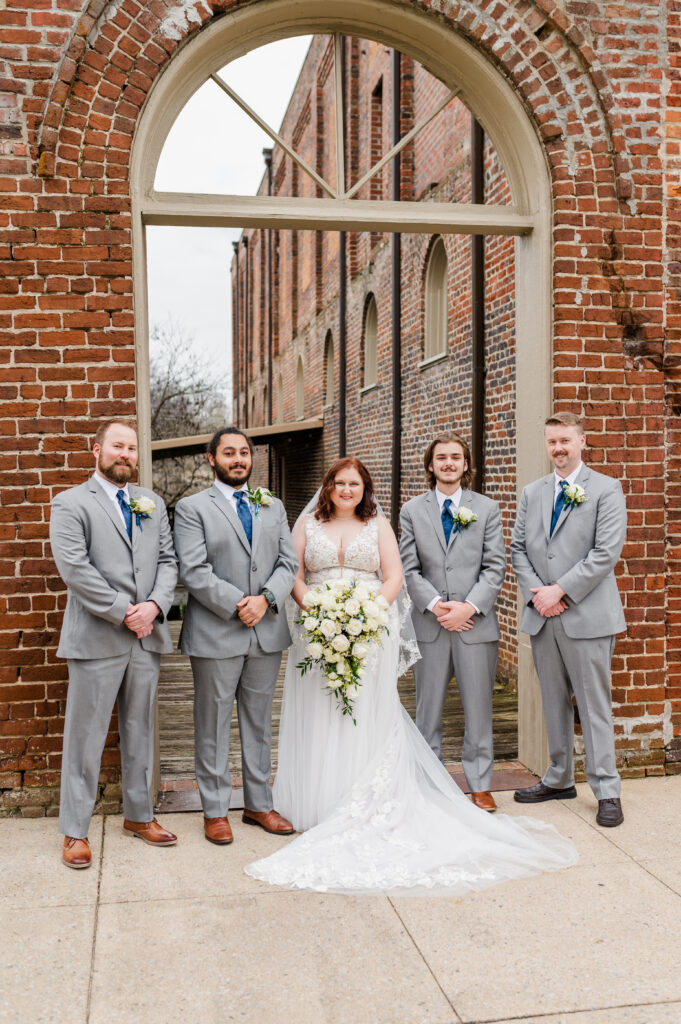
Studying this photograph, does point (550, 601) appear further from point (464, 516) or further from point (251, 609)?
point (251, 609)

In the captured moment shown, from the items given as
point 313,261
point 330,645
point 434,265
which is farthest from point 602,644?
point 313,261

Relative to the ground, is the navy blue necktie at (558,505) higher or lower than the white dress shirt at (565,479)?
lower

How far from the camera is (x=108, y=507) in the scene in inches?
178

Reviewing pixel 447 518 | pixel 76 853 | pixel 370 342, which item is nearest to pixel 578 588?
pixel 447 518

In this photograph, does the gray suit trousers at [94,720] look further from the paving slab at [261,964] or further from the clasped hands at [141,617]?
the paving slab at [261,964]

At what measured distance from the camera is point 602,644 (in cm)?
511

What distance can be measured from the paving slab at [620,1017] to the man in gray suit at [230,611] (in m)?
1.97

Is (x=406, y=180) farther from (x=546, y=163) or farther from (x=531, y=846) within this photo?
(x=531, y=846)

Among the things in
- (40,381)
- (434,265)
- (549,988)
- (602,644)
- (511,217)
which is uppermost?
(434,265)

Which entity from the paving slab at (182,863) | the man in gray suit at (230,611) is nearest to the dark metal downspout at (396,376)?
the man in gray suit at (230,611)

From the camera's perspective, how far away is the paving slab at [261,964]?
3.15 metres

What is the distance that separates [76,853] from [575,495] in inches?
124

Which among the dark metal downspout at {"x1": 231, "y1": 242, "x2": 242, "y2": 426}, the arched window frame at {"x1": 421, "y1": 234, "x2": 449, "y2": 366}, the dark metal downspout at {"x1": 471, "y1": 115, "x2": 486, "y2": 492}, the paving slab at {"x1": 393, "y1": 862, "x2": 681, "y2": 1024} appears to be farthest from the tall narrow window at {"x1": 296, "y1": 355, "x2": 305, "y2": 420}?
the paving slab at {"x1": 393, "y1": 862, "x2": 681, "y2": 1024}

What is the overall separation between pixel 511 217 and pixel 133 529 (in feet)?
10.1
